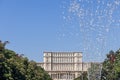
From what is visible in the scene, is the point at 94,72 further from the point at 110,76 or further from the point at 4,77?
the point at 4,77

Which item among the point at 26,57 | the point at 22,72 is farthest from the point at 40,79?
the point at 22,72

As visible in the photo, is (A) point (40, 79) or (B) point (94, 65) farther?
(A) point (40, 79)

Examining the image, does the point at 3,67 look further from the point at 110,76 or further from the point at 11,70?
the point at 110,76

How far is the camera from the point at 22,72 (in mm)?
77688

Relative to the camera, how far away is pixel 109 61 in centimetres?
11288

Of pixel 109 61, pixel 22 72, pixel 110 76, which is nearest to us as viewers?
pixel 22 72

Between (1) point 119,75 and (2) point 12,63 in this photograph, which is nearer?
(2) point 12,63

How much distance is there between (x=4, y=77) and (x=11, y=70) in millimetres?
3638

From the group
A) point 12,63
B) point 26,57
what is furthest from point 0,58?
point 26,57

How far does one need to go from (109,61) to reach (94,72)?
69.4ft

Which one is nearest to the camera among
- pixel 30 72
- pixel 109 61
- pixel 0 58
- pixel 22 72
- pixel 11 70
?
pixel 0 58

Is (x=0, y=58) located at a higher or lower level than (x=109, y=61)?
lower

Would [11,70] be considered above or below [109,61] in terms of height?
below

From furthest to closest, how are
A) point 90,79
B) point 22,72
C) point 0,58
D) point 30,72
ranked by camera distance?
point 30,72 → point 90,79 → point 22,72 → point 0,58
